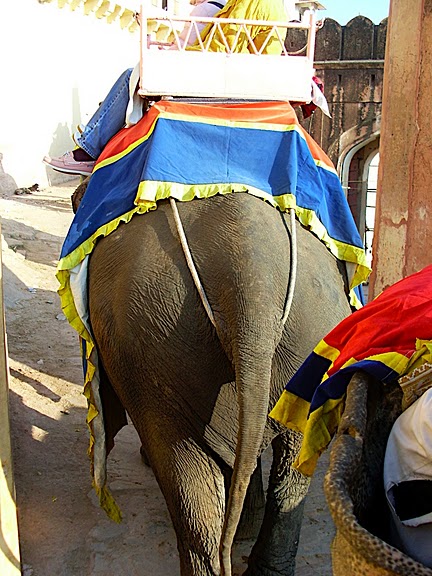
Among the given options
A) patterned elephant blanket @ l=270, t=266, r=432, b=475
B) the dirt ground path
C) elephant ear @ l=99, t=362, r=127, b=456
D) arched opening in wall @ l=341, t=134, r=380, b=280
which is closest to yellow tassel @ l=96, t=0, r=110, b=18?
arched opening in wall @ l=341, t=134, r=380, b=280

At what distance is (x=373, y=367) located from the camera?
4.52 feet

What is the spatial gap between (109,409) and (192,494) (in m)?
0.72

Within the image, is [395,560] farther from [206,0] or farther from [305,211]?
[206,0]

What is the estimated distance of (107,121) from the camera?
348 cm

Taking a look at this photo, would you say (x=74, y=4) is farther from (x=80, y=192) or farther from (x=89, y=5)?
(x=80, y=192)

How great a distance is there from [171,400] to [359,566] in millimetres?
1602

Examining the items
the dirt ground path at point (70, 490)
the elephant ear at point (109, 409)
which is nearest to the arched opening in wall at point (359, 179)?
the dirt ground path at point (70, 490)

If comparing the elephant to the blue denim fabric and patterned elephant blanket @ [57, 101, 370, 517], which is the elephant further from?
the blue denim fabric

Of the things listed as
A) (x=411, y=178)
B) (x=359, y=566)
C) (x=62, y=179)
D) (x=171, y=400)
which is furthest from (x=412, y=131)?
(x=62, y=179)

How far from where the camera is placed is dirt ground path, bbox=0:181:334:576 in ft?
11.1

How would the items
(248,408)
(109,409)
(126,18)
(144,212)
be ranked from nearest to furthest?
(248,408) → (144,212) → (109,409) → (126,18)

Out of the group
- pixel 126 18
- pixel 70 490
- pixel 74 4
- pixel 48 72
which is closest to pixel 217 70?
pixel 70 490

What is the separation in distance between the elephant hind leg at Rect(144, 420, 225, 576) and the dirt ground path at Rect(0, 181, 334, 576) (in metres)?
0.82

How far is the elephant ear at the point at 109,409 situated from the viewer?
9.85 feet
